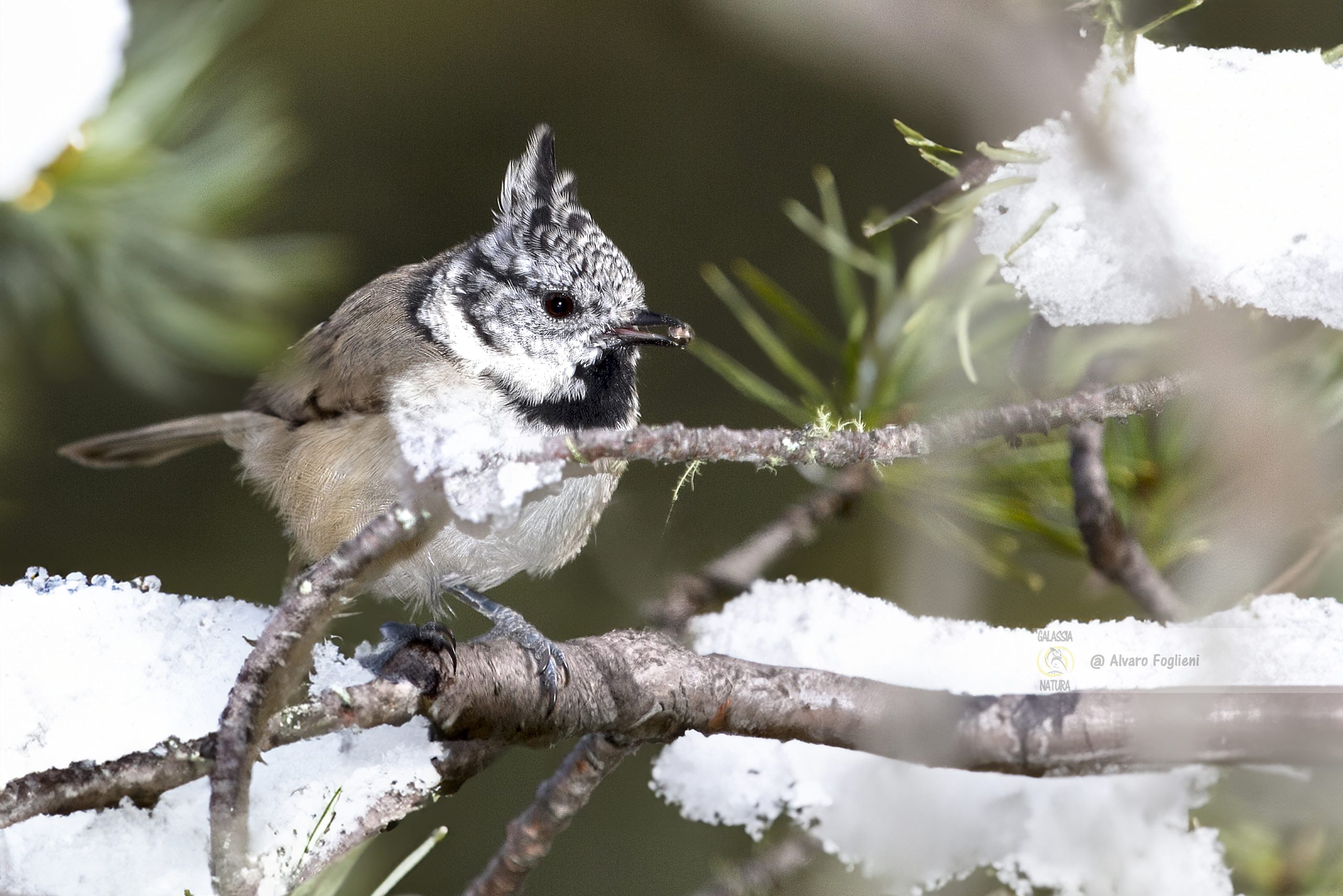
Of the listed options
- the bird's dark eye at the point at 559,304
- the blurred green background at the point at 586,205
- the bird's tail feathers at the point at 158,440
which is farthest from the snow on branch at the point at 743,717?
the bird's dark eye at the point at 559,304

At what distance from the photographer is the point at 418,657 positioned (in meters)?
0.74

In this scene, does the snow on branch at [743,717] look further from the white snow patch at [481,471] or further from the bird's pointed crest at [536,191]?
the bird's pointed crest at [536,191]

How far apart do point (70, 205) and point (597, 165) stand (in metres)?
1.11

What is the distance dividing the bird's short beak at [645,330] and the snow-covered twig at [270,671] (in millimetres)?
746

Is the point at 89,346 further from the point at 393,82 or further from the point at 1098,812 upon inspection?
the point at 1098,812

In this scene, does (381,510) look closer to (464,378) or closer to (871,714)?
(464,378)

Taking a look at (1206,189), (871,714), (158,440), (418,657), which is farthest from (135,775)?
(158,440)

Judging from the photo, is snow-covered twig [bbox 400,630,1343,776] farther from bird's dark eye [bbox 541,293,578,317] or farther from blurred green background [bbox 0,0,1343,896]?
bird's dark eye [bbox 541,293,578,317]

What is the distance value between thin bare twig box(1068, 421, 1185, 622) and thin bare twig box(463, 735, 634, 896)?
1.39 feet

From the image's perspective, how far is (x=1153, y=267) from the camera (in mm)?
664

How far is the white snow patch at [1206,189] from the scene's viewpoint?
73 centimetres

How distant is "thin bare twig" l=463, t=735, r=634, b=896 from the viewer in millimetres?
885

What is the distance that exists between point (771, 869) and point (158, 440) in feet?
2.83

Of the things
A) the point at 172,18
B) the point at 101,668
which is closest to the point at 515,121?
the point at 172,18
